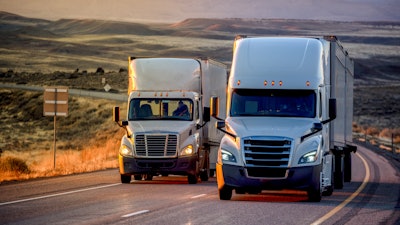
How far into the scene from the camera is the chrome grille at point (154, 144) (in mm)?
27141

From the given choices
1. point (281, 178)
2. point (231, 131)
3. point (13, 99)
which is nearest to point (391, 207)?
point (281, 178)

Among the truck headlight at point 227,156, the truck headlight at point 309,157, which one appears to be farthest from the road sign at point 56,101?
the truck headlight at point 309,157

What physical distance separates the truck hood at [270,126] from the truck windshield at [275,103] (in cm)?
19

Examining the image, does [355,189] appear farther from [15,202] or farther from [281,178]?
[15,202]

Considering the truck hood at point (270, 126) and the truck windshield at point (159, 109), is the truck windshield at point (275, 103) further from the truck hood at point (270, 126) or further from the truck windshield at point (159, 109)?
the truck windshield at point (159, 109)

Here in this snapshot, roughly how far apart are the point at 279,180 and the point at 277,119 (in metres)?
1.45

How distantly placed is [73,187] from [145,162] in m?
2.43

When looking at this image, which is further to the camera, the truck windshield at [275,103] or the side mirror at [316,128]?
the truck windshield at [275,103]

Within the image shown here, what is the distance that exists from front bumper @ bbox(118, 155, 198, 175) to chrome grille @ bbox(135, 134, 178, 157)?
17cm

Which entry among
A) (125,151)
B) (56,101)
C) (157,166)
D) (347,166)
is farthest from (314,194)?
(56,101)

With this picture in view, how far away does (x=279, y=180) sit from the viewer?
2095 centimetres

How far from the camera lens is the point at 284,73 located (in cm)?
2177

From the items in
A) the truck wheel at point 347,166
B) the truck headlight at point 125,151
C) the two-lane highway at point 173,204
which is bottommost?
the two-lane highway at point 173,204

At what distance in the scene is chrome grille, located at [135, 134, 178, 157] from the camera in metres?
27.1
